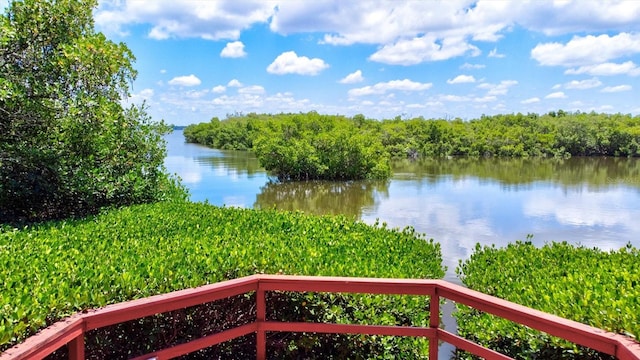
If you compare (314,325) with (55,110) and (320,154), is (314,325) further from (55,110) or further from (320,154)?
(320,154)

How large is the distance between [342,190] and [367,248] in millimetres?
21485

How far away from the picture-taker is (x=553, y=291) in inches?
186

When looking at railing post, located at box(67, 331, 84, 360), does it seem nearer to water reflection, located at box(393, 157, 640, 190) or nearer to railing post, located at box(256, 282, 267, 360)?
railing post, located at box(256, 282, 267, 360)

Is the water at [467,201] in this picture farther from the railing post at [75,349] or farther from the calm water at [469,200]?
the railing post at [75,349]

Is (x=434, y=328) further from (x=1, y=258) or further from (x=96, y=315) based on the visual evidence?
(x=1, y=258)

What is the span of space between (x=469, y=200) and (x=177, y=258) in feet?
67.8

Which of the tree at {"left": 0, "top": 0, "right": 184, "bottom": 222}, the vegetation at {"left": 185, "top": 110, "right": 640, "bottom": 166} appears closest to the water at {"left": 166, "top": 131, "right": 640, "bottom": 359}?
the tree at {"left": 0, "top": 0, "right": 184, "bottom": 222}

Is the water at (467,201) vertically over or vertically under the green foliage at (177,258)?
under

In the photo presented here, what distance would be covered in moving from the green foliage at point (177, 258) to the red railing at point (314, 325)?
1.32ft

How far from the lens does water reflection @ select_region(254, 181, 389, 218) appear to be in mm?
21844

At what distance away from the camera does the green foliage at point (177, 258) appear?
9.78 feet

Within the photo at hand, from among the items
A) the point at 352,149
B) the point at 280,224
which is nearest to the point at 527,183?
the point at 352,149

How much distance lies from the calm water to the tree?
2452mm

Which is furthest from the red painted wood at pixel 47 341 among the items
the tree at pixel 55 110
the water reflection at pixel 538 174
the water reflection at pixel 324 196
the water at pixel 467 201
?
the water reflection at pixel 538 174
